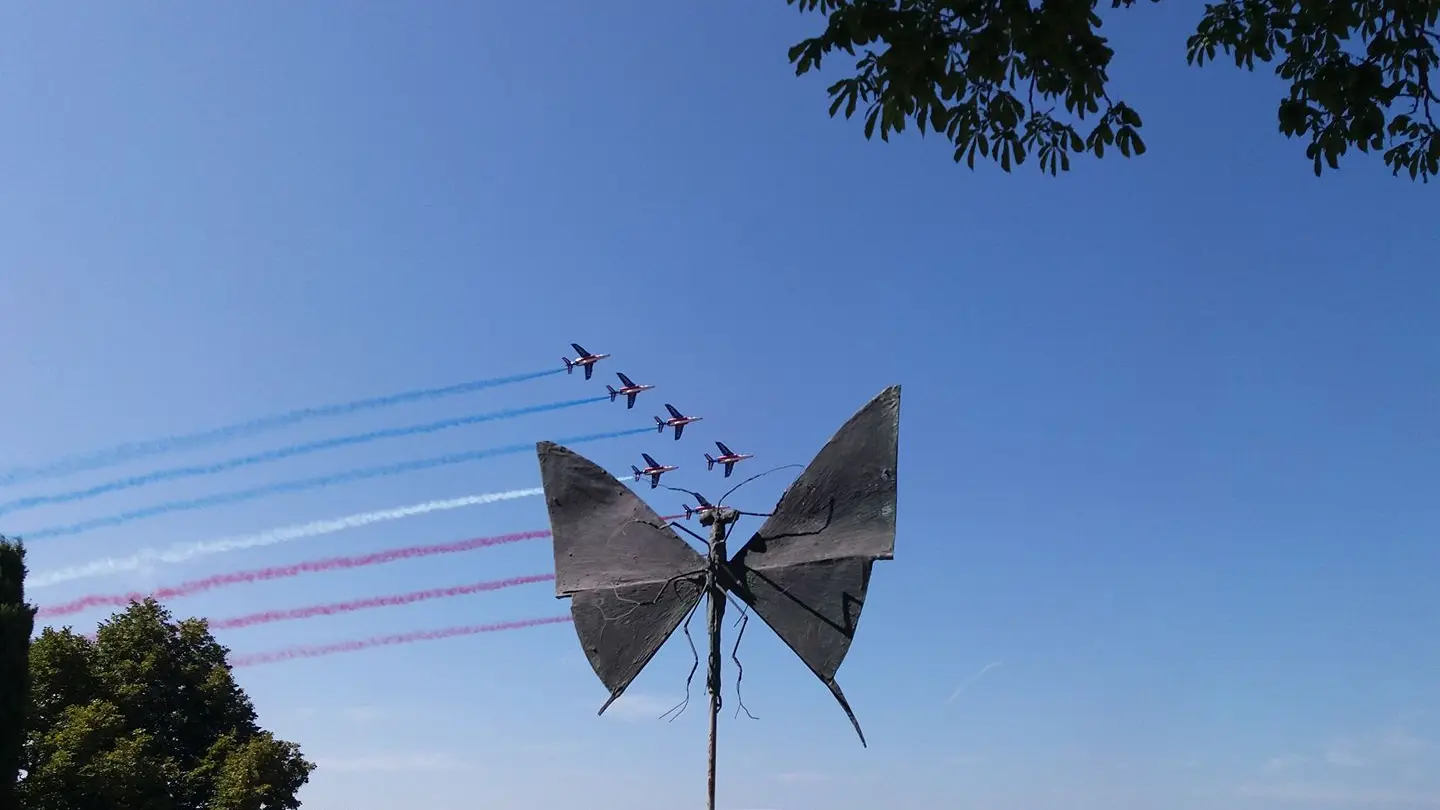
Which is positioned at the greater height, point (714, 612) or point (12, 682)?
point (12, 682)

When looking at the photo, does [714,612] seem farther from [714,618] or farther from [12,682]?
[12,682]

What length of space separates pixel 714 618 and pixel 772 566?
0.47 metres

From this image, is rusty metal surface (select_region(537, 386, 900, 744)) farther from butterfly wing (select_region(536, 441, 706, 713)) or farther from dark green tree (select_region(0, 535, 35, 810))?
dark green tree (select_region(0, 535, 35, 810))

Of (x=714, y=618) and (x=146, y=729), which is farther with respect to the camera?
(x=146, y=729)

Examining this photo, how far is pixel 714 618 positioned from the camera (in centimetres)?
642

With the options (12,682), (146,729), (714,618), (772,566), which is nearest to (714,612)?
(714,618)

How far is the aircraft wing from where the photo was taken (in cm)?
619

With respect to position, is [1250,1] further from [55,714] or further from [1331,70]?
[55,714]

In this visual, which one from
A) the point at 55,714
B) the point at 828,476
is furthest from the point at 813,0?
the point at 55,714

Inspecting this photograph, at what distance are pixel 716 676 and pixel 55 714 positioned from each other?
98.4 ft

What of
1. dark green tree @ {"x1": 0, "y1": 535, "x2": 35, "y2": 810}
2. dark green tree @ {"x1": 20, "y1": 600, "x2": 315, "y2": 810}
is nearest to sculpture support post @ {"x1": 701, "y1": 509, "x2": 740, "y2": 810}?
dark green tree @ {"x1": 0, "y1": 535, "x2": 35, "y2": 810}

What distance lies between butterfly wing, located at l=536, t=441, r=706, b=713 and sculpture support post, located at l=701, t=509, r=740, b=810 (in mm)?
129

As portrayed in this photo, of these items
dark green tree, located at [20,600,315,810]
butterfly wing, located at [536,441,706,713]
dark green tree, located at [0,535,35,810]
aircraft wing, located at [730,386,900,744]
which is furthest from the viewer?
dark green tree, located at [20,600,315,810]

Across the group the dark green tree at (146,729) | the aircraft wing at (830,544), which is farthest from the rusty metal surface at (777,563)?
the dark green tree at (146,729)
